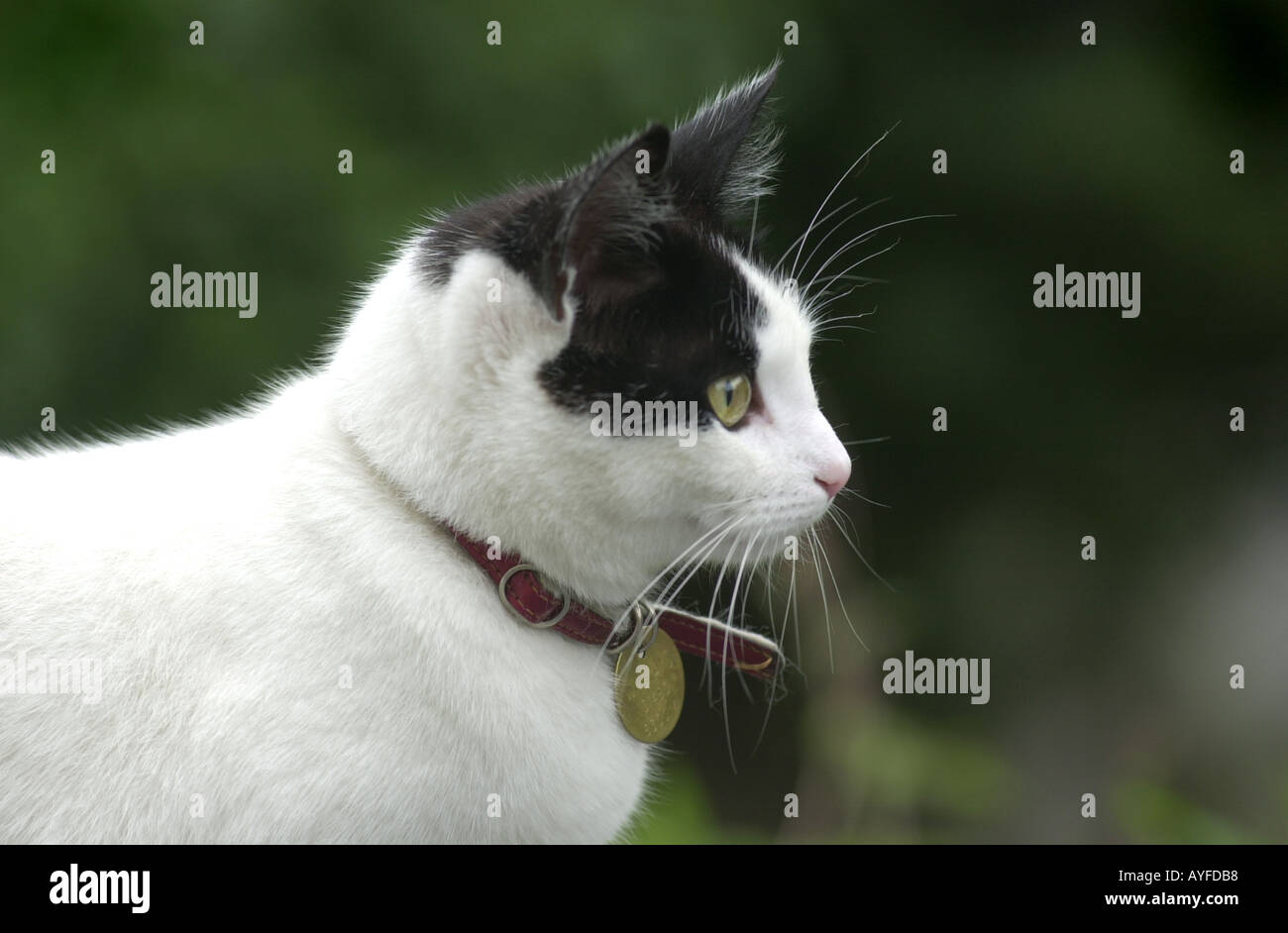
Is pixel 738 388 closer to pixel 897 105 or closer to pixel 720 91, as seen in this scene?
pixel 720 91

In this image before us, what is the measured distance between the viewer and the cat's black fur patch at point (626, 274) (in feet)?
5.26

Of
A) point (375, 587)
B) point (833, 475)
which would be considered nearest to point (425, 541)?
point (375, 587)

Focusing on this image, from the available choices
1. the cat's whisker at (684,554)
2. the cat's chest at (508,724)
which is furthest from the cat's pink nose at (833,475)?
the cat's chest at (508,724)

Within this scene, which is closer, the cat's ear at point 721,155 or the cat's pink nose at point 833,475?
the cat's pink nose at point 833,475

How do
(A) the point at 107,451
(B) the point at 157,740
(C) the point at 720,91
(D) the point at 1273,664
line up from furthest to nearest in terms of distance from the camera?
(D) the point at 1273,664 < (C) the point at 720,91 < (A) the point at 107,451 < (B) the point at 157,740

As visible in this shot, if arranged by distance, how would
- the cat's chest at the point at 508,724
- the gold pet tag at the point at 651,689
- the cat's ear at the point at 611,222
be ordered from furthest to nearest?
1. the gold pet tag at the point at 651,689
2. the cat's chest at the point at 508,724
3. the cat's ear at the point at 611,222

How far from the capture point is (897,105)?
407 cm

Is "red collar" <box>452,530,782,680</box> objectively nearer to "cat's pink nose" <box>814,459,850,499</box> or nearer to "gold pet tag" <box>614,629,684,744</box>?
"gold pet tag" <box>614,629,684,744</box>

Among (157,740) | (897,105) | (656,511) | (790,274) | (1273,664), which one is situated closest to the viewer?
(157,740)

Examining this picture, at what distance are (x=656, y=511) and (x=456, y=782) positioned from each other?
486mm

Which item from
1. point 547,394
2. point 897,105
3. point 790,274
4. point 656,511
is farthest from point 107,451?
point 897,105

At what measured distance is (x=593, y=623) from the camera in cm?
182

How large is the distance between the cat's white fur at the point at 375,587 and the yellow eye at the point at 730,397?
37 mm

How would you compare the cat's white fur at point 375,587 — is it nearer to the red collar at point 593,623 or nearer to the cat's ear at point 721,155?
the red collar at point 593,623
